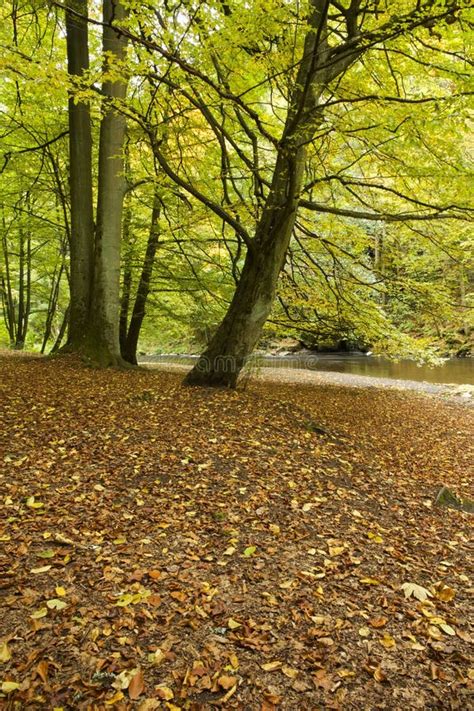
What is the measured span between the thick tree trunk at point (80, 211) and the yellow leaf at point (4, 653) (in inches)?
236

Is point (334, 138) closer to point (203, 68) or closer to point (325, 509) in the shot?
point (203, 68)

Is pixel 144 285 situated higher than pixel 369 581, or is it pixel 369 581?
pixel 144 285

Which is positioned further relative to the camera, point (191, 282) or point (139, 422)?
point (191, 282)

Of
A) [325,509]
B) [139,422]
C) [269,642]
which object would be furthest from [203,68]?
[269,642]

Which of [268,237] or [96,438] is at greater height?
[268,237]

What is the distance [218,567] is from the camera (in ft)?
8.81

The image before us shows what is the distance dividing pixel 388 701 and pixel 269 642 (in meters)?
0.56

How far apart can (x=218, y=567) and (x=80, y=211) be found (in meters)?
6.82

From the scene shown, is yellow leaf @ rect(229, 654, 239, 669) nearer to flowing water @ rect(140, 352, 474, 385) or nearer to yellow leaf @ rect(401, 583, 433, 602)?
yellow leaf @ rect(401, 583, 433, 602)

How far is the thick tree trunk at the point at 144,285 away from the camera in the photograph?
31.0 ft

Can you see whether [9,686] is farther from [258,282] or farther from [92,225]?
[92,225]

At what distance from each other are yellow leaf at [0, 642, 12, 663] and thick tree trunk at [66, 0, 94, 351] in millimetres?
→ 5987

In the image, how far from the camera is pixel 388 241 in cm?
840

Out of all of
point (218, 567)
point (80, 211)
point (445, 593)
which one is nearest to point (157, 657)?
point (218, 567)
